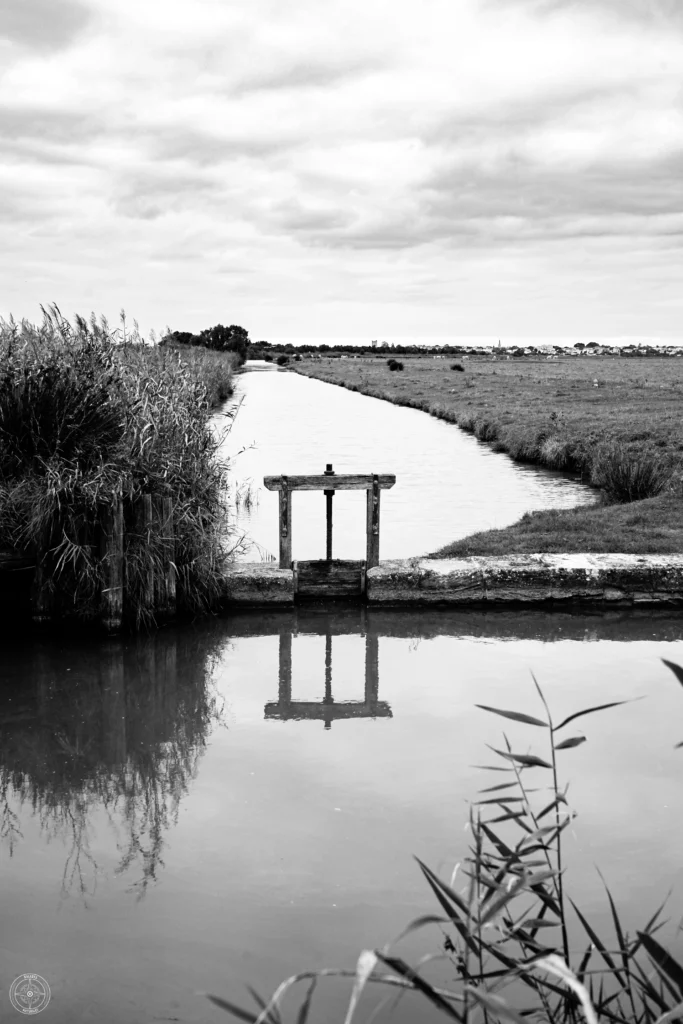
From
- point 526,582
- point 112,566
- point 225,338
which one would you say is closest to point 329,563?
point 526,582

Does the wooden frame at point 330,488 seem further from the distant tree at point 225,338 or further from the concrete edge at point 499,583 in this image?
the distant tree at point 225,338

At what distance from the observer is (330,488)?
927 cm

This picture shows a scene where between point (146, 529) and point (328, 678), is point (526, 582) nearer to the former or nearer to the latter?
point (328, 678)

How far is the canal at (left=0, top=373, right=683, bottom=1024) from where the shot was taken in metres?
3.86

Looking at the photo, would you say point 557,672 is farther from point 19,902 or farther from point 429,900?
point 19,902

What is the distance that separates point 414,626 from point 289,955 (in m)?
5.07

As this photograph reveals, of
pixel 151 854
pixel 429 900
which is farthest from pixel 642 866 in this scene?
pixel 151 854

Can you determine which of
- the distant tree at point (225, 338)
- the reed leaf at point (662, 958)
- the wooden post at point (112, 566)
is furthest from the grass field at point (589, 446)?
the distant tree at point (225, 338)

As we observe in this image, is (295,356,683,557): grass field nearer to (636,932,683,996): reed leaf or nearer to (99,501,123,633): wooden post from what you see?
(99,501,123,633): wooden post

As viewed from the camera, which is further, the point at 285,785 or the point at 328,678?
the point at 328,678

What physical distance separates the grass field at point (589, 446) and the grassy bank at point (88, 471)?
3192 millimetres

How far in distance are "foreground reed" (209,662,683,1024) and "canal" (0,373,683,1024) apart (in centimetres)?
22

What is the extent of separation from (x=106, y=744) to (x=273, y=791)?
136 centimetres

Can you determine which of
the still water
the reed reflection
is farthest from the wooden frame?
the reed reflection
